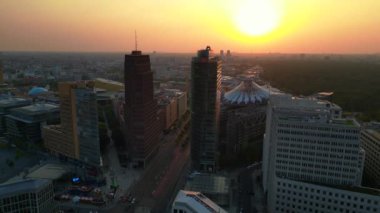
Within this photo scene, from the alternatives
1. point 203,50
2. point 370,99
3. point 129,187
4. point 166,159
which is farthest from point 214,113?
point 370,99

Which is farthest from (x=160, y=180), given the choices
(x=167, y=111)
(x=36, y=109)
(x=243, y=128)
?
(x=36, y=109)

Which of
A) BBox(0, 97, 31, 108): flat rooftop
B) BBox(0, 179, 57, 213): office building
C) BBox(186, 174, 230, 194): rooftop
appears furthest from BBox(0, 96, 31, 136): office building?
BBox(186, 174, 230, 194): rooftop

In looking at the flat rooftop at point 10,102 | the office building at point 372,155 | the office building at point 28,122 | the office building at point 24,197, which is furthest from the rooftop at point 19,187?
the flat rooftop at point 10,102

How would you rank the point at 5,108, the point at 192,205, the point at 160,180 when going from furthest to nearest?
the point at 5,108 < the point at 160,180 < the point at 192,205

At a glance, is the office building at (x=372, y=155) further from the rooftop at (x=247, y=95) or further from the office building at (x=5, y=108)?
the office building at (x=5, y=108)

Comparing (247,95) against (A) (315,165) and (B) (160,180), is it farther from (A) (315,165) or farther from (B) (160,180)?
(A) (315,165)

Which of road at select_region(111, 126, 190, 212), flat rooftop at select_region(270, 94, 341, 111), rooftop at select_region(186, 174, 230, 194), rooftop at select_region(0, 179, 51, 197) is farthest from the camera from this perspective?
road at select_region(111, 126, 190, 212)

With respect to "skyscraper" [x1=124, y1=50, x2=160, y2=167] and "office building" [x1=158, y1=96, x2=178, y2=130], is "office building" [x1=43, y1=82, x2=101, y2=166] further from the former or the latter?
"office building" [x1=158, y1=96, x2=178, y2=130]
